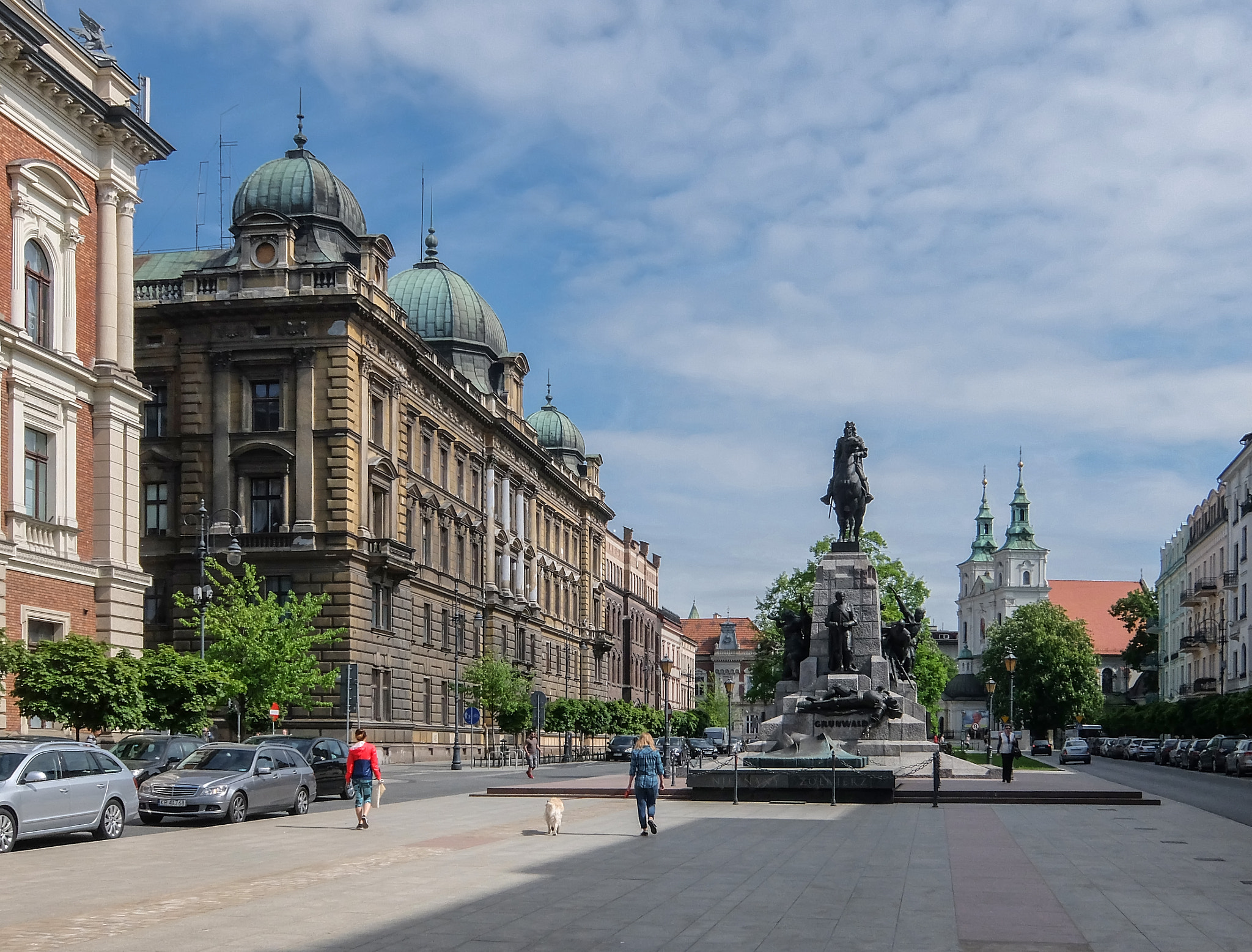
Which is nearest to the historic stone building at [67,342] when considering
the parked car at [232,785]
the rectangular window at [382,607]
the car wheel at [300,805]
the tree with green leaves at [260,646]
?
the parked car at [232,785]

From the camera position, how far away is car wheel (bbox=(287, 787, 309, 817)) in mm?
27391

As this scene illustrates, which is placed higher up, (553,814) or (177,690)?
(177,690)

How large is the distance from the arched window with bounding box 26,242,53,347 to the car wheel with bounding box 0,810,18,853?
17339 mm

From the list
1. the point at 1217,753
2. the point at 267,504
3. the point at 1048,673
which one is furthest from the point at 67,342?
the point at 1048,673

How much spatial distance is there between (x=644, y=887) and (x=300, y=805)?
14.1 meters

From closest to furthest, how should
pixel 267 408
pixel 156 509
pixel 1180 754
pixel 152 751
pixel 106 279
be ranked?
pixel 152 751, pixel 106 279, pixel 267 408, pixel 156 509, pixel 1180 754

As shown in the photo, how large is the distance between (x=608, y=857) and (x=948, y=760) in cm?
2317

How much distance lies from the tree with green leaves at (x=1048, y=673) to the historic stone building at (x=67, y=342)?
99873mm

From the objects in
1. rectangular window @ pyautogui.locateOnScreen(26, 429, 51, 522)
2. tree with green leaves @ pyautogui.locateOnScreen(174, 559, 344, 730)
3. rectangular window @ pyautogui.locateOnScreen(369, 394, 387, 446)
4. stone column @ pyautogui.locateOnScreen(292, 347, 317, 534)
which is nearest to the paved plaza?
rectangular window @ pyautogui.locateOnScreen(26, 429, 51, 522)

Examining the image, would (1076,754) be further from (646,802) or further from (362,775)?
(362,775)

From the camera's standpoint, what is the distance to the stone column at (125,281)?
37.6m

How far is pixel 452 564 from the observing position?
7162cm

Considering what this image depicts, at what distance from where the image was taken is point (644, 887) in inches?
592

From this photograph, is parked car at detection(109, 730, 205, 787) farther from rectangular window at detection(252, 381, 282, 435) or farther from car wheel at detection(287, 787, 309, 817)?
rectangular window at detection(252, 381, 282, 435)
